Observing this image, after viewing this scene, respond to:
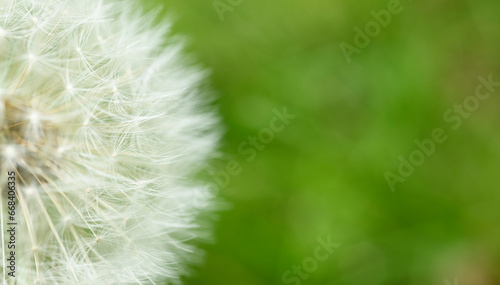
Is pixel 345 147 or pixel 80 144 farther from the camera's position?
pixel 345 147

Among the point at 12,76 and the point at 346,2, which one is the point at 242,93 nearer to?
the point at 346,2

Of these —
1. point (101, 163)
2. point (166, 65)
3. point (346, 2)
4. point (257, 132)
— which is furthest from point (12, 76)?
point (346, 2)

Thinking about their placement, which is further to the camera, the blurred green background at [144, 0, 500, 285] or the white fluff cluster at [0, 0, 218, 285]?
the blurred green background at [144, 0, 500, 285]

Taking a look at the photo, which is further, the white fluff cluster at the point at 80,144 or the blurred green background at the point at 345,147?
the blurred green background at the point at 345,147
